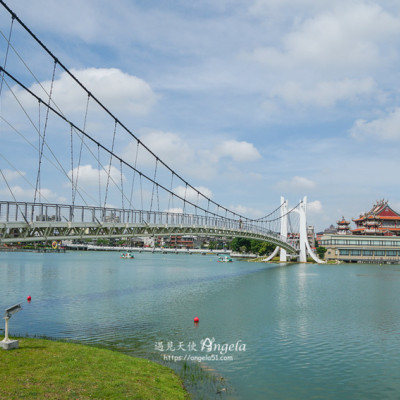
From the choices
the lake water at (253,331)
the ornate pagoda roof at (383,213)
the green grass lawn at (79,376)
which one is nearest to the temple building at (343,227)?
the ornate pagoda roof at (383,213)

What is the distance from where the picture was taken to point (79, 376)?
49.9 feet

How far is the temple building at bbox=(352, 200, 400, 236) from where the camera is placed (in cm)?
14188

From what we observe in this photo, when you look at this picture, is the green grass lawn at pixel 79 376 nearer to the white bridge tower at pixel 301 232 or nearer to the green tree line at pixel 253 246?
the white bridge tower at pixel 301 232

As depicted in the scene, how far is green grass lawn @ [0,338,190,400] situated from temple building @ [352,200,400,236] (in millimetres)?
138196

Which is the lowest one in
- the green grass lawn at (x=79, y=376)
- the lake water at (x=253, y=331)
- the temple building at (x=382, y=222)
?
the lake water at (x=253, y=331)

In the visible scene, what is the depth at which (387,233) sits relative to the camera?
140 metres

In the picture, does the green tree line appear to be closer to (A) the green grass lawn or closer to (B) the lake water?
(B) the lake water

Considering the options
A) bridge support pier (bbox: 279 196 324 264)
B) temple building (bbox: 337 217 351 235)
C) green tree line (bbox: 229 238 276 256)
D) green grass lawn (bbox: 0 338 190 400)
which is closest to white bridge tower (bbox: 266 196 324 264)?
bridge support pier (bbox: 279 196 324 264)

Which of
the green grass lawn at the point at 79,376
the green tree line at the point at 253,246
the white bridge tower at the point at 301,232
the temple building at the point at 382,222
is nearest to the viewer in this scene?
the green grass lawn at the point at 79,376

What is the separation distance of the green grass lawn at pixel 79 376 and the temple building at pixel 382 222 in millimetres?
138196

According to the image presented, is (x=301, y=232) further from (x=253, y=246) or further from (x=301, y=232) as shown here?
(x=253, y=246)

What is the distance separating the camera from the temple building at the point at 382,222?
141875 mm

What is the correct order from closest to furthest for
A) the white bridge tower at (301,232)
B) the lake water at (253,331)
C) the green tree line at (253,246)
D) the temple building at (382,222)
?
the lake water at (253,331), the white bridge tower at (301,232), the temple building at (382,222), the green tree line at (253,246)

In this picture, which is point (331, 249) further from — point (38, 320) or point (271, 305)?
point (38, 320)
